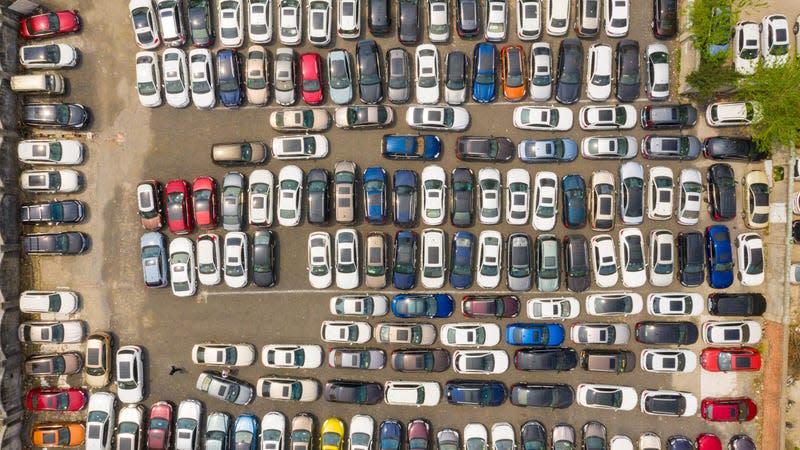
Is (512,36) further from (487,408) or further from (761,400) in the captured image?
(761,400)

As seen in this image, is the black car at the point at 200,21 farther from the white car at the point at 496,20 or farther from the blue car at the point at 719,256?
the blue car at the point at 719,256

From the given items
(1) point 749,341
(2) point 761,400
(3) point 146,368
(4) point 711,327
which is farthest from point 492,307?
(3) point 146,368

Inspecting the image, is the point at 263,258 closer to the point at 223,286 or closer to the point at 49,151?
the point at 223,286

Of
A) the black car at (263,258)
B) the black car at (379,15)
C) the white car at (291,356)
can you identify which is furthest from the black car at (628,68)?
the white car at (291,356)

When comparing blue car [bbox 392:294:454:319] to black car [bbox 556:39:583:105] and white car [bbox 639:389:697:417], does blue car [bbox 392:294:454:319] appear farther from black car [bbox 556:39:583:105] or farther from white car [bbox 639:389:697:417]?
black car [bbox 556:39:583:105]

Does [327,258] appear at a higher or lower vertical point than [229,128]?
lower

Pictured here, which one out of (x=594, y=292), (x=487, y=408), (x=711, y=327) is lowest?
(x=487, y=408)
